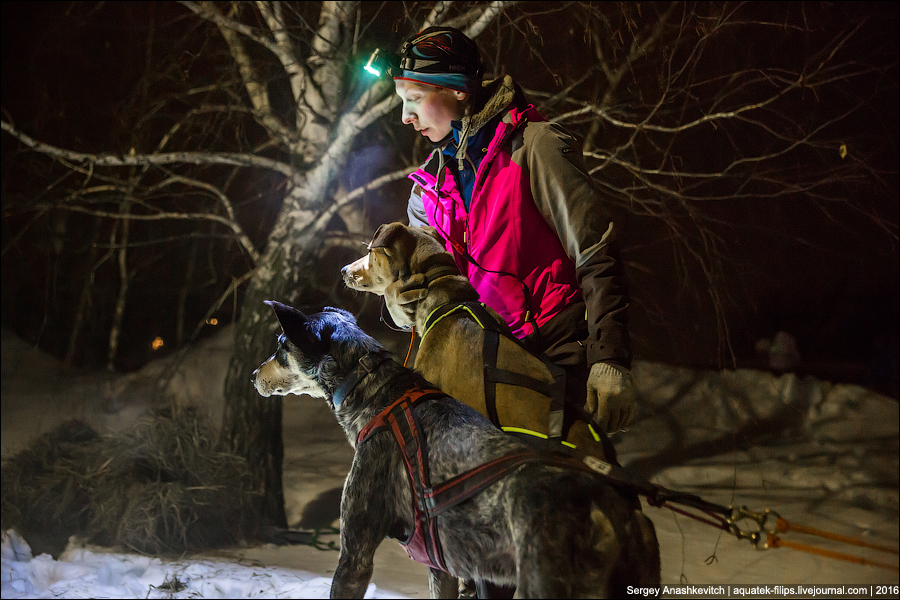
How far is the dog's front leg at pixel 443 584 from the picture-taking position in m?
1.99

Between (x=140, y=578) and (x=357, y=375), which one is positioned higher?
(x=357, y=375)

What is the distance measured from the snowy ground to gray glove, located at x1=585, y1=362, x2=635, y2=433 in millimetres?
1540

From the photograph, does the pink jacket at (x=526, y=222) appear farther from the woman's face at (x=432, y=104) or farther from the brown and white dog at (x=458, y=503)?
the brown and white dog at (x=458, y=503)

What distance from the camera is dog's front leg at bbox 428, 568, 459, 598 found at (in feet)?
6.52

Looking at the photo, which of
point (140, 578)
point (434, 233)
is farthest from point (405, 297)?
point (140, 578)

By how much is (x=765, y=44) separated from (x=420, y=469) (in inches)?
180

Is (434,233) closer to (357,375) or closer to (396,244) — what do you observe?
(396,244)

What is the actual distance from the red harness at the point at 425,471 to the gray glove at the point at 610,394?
0.67 ft

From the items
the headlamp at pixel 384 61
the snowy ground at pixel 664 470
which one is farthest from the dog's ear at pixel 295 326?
the snowy ground at pixel 664 470

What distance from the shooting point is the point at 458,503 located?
166cm

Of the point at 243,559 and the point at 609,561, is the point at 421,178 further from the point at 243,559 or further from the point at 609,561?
the point at 243,559

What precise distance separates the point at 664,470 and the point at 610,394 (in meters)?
6.30

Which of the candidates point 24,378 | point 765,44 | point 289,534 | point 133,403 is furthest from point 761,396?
point 24,378

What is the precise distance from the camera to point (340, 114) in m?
5.02
